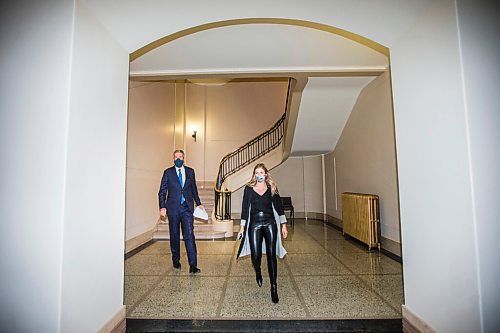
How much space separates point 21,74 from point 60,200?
3.03 ft

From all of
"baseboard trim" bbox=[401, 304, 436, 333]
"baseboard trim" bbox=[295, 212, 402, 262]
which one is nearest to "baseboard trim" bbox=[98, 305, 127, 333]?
"baseboard trim" bbox=[401, 304, 436, 333]

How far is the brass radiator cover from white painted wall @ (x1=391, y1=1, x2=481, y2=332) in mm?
2866

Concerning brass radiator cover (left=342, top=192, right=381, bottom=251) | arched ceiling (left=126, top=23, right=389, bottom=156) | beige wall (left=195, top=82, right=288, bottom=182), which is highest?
beige wall (left=195, top=82, right=288, bottom=182)

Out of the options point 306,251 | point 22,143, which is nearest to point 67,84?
point 22,143

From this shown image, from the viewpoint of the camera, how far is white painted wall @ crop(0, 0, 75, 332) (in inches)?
67.2

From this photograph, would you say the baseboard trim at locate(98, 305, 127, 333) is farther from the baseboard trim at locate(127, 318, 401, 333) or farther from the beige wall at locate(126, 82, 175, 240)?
the beige wall at locate(126, 82, 175, 240)

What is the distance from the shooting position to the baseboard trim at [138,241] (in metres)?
5.13

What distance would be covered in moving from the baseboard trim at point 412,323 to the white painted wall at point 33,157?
262 cm

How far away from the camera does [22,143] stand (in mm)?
1794

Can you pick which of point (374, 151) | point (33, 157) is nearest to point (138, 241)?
point (33, 157)

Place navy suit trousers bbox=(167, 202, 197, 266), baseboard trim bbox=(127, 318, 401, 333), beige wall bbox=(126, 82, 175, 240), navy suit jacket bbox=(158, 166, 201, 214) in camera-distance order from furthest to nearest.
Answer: beige wall bbox=(126, 82, 175, 240), navy suit jacket bbox=(158, 166, 201, 214), navy suit trousers bbox=(167, 202, 197, 266), baseboard trim bbox=(127, 318, 401, 333)

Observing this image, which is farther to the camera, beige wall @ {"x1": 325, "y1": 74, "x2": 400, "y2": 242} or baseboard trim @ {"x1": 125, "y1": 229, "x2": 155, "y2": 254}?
baseboard trim @ {"x1": 125, "y1": 229, "x2": 155, "y2": 254}

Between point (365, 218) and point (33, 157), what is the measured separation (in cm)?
523

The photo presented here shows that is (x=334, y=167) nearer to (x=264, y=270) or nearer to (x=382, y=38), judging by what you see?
(x=264, y=270)
